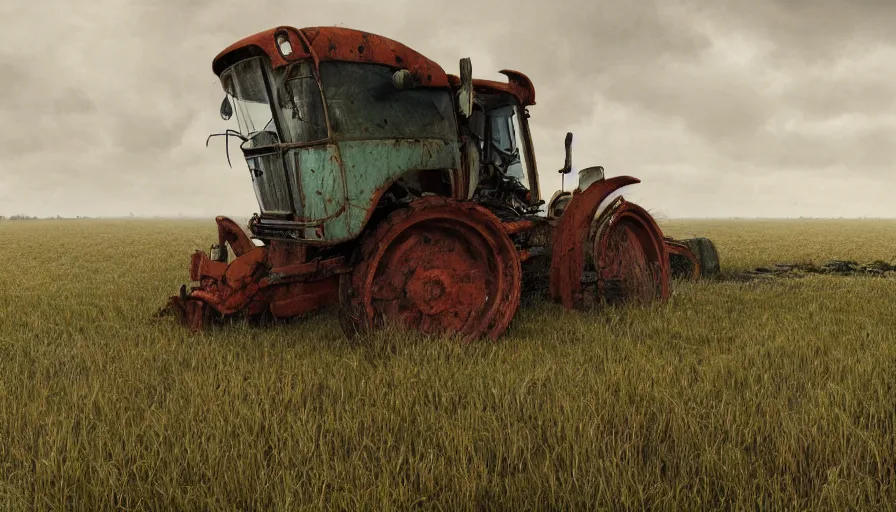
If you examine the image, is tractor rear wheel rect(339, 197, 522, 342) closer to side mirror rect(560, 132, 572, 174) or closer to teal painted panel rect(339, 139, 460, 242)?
A: teal painted panel rect(339, 139, 460, 242)

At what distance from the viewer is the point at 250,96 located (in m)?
4.71

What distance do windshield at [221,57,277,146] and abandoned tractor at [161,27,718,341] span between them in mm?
15

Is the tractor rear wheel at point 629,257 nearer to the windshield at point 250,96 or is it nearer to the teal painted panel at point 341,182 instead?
the teal painted panel at point 341,182

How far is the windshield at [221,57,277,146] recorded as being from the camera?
4.48 m

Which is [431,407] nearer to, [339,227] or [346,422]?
[346,422]

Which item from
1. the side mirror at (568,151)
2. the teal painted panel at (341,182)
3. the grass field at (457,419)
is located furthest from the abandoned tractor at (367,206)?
the side mirror at (568,151)

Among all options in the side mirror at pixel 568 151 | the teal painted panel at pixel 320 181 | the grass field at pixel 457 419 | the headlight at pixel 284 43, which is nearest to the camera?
the grass field at pixel 457 419

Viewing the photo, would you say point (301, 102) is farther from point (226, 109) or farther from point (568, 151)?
point (568, 151)

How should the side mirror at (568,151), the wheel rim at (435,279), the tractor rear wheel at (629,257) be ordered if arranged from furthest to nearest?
1. the side mirror at (568,151)
2. the tractor rear wheel at (629,257)
3. the wheel rim at (435,279)

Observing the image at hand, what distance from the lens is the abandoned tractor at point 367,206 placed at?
162 inches

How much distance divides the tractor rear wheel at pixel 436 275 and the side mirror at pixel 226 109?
2191 millimetres

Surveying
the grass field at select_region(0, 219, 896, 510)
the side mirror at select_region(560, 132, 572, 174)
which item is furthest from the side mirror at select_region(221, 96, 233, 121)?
the side mirror at select_region(560, 132, 572, 174)

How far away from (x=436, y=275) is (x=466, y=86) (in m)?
1.62

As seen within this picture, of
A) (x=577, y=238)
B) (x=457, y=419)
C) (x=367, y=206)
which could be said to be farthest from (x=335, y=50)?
(x=457, y=419)
